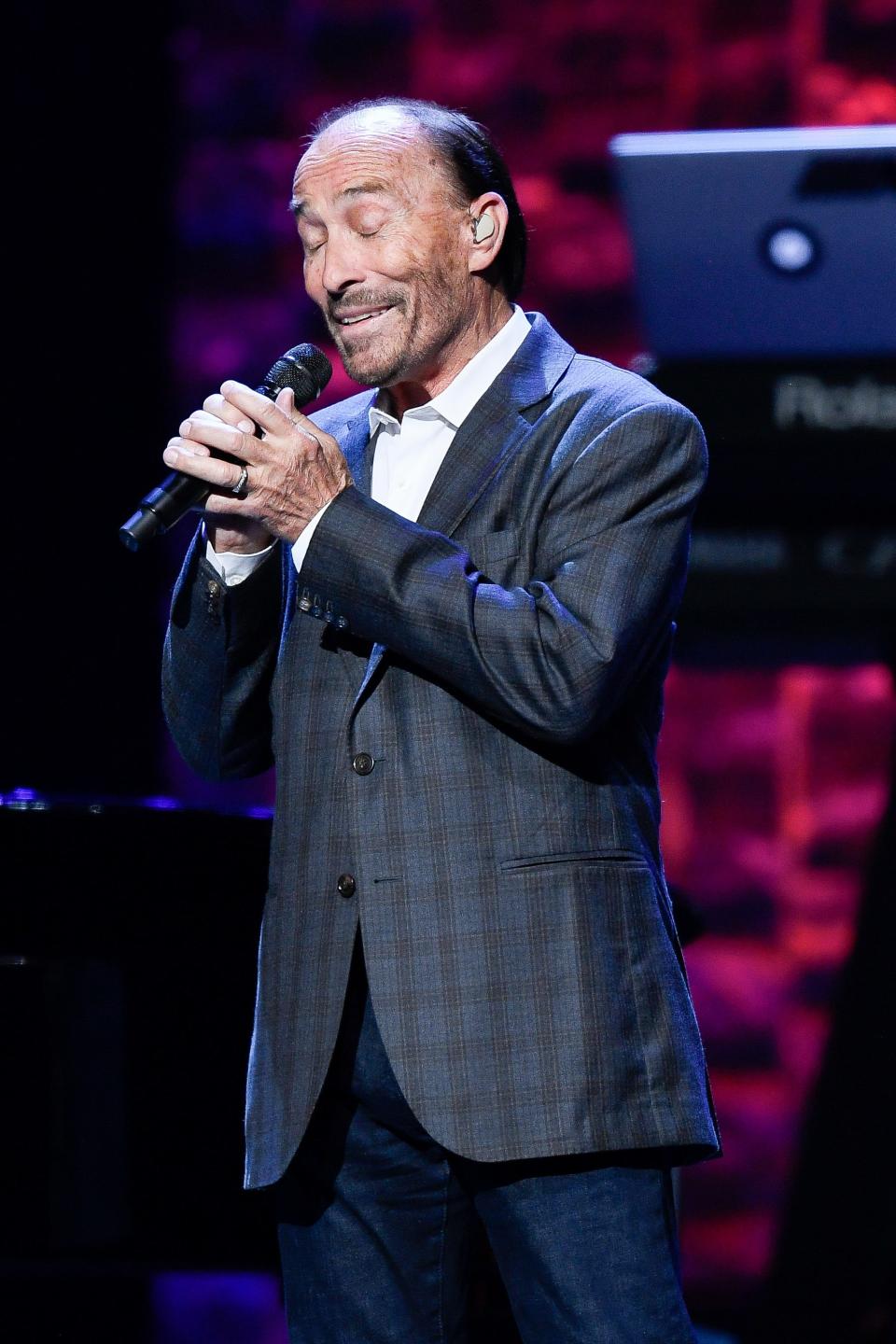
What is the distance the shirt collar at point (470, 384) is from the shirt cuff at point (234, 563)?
186 millimetres

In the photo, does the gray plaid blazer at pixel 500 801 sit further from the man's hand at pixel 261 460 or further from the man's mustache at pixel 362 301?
the man's mustache at pixel 362 301

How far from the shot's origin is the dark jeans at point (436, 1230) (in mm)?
1502

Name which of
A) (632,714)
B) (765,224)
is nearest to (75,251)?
(765,224)

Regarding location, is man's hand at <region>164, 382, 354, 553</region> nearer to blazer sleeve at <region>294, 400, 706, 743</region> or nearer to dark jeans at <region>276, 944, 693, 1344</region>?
blazer sleeve at <region>294, 400, 706, 743</region>

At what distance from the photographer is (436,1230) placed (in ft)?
5.34

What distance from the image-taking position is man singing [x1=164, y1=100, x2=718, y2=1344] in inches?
59.1

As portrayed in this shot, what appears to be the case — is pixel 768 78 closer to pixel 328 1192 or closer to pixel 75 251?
pixel 75 251

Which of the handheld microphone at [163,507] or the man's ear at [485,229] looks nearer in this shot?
the handheld microphone at [163,507]

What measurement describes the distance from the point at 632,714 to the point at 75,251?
6.60 ft

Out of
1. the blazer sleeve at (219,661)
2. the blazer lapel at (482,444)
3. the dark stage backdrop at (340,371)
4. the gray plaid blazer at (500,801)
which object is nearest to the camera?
the gray plaid blazer at (500,801)

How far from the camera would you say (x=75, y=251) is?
10.8ft

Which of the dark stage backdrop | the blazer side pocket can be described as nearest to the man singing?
the blazer side pocket

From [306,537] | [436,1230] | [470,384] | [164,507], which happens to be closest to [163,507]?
[164,507]

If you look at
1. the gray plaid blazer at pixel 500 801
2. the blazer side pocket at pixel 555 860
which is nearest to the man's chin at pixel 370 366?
the gray plaid blazer at pixel 500 801
